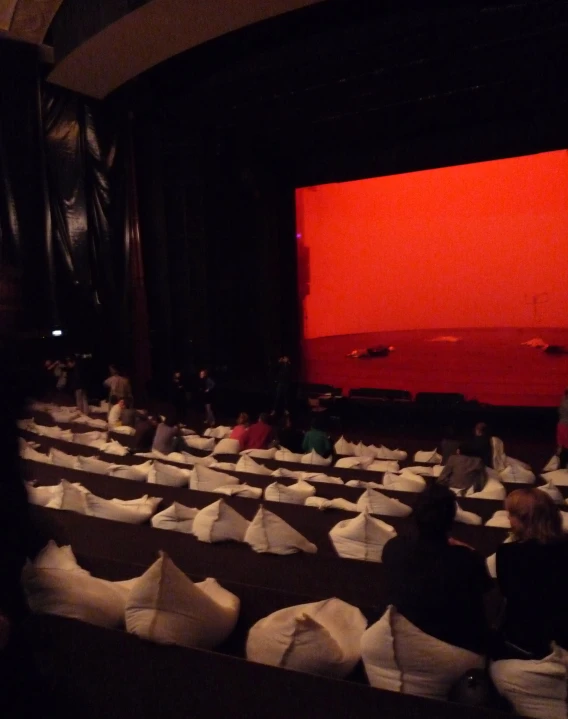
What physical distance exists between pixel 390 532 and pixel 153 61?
848cm

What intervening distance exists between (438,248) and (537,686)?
13.2m

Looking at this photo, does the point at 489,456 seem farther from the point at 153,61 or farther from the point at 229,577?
the point at 153,61

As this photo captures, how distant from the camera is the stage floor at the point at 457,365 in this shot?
11.3 m

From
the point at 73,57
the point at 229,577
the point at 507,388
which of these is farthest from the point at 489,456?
the point at 73,57

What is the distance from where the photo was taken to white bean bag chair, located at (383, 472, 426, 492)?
186 inches

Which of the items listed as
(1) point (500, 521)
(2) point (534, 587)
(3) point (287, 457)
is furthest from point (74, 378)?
(2) point (534, 587)

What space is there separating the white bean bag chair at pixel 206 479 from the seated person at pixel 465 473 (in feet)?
5.55

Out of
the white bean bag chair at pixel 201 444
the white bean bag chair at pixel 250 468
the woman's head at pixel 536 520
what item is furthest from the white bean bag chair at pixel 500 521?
the white bean bag chair at pixel 201 444

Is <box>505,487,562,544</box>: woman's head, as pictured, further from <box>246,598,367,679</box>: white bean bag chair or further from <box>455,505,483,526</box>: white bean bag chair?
<box>455,505,483,526</box>: white bean bag chair

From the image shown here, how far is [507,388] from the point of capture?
1141cm

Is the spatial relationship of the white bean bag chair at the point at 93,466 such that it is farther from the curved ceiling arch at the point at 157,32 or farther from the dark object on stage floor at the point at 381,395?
the dark object on stage floor at the point at 381,395

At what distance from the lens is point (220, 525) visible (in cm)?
321

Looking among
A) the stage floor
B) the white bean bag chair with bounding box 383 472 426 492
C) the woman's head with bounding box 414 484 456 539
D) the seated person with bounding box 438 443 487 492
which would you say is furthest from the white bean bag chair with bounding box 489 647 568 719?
the stage floor

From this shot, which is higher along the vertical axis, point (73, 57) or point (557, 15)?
point (73, 57)
